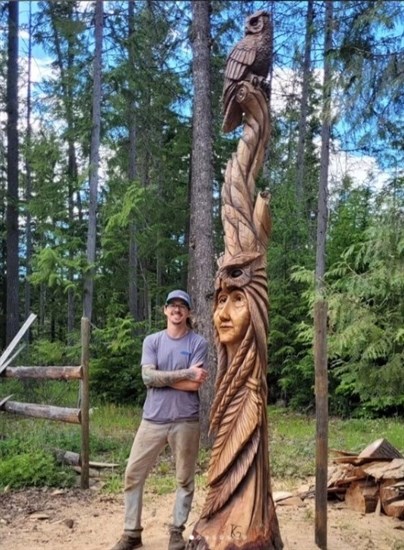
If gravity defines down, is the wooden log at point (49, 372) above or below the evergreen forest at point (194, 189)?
below

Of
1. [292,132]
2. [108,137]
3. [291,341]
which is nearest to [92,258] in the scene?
[108,137]

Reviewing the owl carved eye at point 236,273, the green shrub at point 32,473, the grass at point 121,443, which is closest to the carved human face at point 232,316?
the owl carved eye at point 236,273

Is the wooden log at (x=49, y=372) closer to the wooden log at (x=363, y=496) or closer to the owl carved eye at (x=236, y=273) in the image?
the wooden log at (x=363, y=496)

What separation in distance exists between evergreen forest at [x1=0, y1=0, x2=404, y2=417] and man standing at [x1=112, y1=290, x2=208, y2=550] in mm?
3914

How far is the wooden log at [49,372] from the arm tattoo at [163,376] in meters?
2.82

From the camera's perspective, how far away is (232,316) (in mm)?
3988

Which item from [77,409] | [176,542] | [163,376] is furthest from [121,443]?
[163,376]

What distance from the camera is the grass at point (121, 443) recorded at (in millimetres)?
6749

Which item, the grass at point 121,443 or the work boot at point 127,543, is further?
the grass at point 121,443

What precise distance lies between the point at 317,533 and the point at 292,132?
18.6 m

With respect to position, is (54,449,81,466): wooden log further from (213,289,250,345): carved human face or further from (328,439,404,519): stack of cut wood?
(213,289,250,345): carved human face

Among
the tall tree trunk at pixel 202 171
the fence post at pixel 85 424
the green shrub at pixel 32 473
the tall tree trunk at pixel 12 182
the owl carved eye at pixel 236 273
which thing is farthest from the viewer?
the tall tree trunk at pixel 12 182

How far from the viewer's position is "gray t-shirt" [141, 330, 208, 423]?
4283mm

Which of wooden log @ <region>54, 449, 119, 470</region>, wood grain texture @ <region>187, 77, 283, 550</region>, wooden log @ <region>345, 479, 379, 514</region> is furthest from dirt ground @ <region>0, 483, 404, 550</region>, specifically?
wood grain texture @ <region>187, 77, 283, 550</region>
